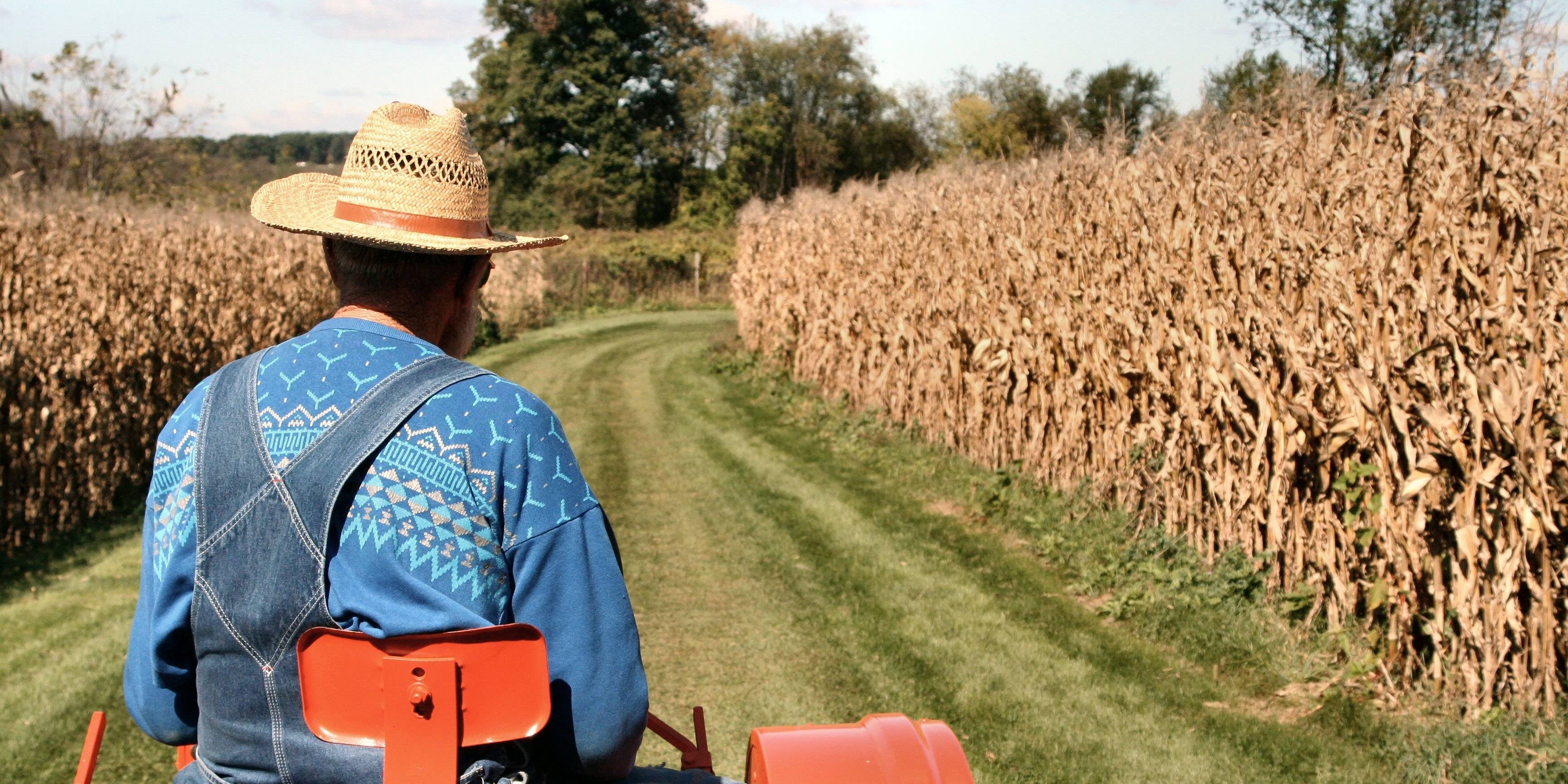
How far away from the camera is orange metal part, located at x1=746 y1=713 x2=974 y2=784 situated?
2.12 metres

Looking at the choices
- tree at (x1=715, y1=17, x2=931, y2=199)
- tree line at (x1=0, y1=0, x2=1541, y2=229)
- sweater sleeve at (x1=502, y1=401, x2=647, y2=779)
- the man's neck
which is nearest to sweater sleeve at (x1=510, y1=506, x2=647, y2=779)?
sweater sleeve at (x1=502, y1=401, x2=647, y2=779)

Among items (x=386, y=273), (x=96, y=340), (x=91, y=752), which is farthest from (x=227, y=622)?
(x=96, y=340)

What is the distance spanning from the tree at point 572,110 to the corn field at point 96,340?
38650 mm

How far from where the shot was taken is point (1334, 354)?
5.28 metres

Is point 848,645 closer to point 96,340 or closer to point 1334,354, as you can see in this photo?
point 1334,354

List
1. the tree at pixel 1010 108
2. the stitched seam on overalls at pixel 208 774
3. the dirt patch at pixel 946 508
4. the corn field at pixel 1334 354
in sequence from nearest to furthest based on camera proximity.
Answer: the stitched seam on overalls at pixel 208 774, the corn field at pixel 1334 354, the dirt patch at pixel 946 508, the tree at pixel 1010 108

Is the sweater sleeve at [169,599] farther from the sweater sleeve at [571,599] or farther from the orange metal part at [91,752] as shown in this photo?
the sweater sleeve at [571,599]

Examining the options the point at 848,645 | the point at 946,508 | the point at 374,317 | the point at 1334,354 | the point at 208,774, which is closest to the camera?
the point at 208,774

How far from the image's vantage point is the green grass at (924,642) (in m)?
4.82

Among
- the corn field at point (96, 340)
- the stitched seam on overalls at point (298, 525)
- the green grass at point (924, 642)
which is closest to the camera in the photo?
the stitched seam on overalls at point (298, 525)

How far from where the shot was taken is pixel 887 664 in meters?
5.93

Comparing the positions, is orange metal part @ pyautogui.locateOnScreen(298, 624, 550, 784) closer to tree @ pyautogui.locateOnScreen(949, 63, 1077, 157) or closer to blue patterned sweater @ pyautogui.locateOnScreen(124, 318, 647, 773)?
blue patterned sweater @ pyautogui.locateOnScreen(124, 318, 647, 773)

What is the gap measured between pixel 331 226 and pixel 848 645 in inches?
179

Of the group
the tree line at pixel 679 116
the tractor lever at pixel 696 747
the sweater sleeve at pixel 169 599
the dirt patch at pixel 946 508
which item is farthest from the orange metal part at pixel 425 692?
the tree line at pixel 679 116
